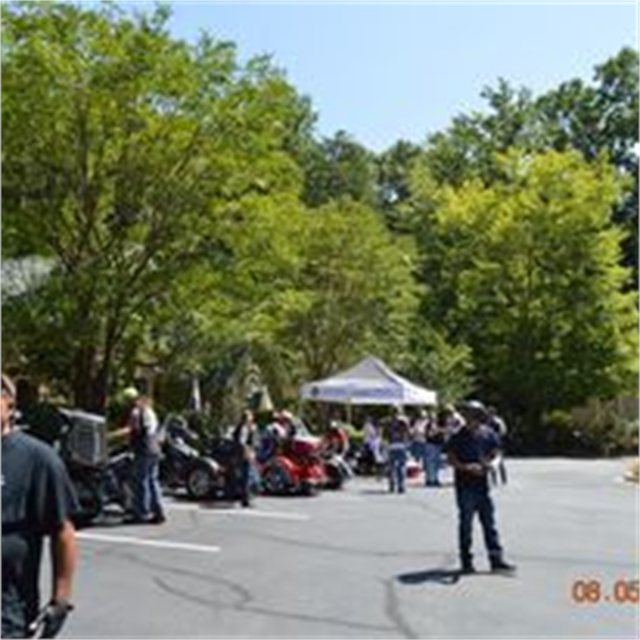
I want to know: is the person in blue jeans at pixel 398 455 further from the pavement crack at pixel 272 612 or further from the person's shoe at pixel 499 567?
the pavement crack at pixel 272 612

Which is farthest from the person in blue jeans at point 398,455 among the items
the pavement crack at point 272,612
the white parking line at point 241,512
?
the pavement crack at point 272,612

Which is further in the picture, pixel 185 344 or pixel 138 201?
pixel 185 344

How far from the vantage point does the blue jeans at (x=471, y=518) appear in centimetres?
1341

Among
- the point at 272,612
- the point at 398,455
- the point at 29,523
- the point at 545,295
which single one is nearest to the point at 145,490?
the point at 272,612

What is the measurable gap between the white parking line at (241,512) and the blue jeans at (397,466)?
202 inches

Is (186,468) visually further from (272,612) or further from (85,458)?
(272,612)

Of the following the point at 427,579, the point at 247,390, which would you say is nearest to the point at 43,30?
the point at 427,579

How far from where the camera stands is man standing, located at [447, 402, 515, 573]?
13461mm

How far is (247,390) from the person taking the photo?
44.6m

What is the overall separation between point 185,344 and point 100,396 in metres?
2.98

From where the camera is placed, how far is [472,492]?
1360 centimetres

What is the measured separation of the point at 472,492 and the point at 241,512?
272 inches

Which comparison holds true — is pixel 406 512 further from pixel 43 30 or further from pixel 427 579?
pixel 43 30

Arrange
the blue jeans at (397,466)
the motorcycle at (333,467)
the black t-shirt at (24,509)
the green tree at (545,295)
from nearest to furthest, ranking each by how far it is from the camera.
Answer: the black t-shirt at (24,509), the blue jeans at (397,466), the motorcycle at (333,467), the green tree at (545,295)
